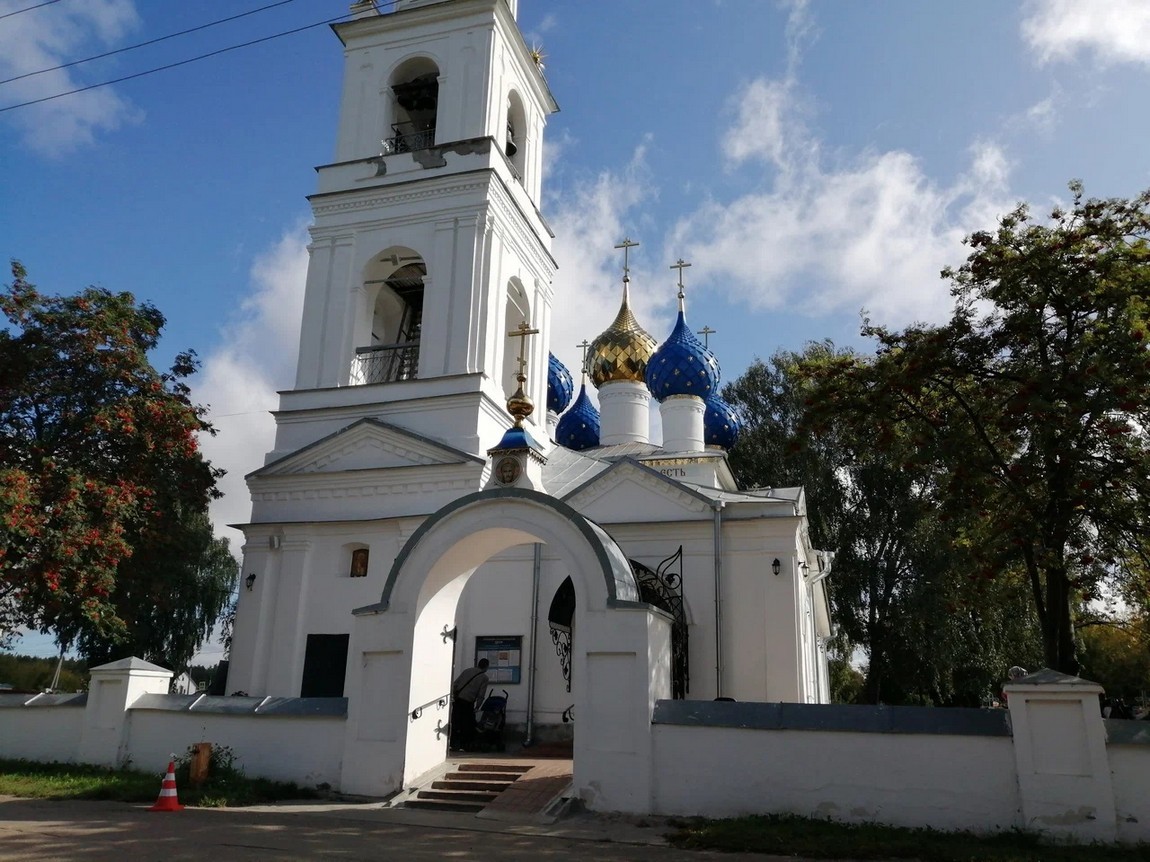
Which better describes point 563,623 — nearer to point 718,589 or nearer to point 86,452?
point 718,589

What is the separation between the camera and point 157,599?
630 inches

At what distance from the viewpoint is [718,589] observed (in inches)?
532

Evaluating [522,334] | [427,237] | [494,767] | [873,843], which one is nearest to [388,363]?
[427,237]

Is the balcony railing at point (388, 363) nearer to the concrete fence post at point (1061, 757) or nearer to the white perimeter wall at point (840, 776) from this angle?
the white perimeter wall at point (840, 776)

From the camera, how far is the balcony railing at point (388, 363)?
16.2 m

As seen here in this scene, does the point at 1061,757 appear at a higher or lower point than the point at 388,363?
lower

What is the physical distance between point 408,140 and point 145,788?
39.5 feet

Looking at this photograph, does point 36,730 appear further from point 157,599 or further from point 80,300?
point 80,300

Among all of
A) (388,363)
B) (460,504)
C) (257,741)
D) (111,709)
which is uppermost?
(388,363)

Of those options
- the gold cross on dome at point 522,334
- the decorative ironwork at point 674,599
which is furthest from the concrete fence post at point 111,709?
the decorative ironwork at point 674,599

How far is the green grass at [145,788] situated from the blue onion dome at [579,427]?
14.4 m

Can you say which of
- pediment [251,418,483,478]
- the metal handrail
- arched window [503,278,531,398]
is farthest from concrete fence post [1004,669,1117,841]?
arched window [503,278,531,398]

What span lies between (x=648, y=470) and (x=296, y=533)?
555cm

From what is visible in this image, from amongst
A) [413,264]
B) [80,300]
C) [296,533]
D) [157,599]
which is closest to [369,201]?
[413,264]
